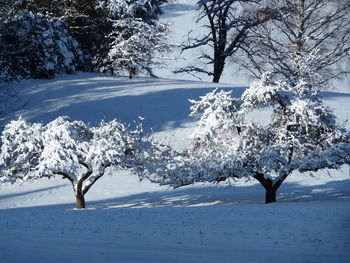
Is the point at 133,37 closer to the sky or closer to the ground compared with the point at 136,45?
closer to the sky

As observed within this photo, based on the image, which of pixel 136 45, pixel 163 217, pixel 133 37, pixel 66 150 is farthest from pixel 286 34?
pixel 163 217

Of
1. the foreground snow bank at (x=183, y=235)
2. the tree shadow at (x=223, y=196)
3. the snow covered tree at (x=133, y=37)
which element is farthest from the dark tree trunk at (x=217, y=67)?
the foreground snow bank at (x=183, y=235)

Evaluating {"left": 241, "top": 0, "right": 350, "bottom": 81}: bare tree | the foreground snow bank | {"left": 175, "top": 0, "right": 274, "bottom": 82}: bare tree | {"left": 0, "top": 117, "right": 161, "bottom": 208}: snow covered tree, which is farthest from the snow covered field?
{"left": 175, "top": 0, "right": 274, "bottom": 82}: bare tree

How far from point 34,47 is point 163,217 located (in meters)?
19.1

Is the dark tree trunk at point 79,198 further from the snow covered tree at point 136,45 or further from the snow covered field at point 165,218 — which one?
the snow covered tree at point 136,45

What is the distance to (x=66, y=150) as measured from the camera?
41.0 ft

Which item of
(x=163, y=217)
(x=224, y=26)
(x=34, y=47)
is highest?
(x=224, y=26)

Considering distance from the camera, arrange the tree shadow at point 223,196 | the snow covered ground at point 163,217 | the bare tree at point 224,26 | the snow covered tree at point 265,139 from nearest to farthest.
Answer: the snow covered ground at point 163,217, the snow covered tree at point 265,139, the tree shadow at point 223,196, the bare tree at point 224,26

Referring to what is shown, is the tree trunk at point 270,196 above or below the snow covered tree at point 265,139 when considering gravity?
below

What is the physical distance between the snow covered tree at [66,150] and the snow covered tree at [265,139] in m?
1.89

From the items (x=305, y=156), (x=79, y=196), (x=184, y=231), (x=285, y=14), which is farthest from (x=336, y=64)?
(x=184, y=231)

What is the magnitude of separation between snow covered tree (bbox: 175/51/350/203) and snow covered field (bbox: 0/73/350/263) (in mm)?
1055

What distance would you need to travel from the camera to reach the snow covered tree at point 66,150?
41.1 feet

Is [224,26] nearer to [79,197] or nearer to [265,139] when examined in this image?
[265,139]
